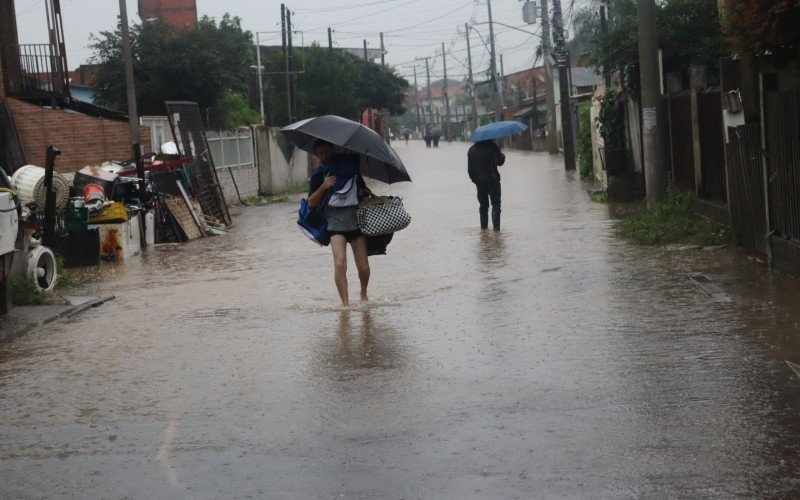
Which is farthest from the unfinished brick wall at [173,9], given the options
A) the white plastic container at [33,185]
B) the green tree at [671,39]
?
the white plastic container at [33,185]

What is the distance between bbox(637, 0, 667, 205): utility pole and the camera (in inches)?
665

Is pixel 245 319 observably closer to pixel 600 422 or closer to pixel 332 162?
pixel 332 162

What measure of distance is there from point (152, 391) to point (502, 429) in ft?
8.42

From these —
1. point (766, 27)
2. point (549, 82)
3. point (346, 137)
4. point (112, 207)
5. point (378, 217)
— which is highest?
point (549, 82)

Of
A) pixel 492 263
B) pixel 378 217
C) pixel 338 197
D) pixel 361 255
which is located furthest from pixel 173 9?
pixel 378 217

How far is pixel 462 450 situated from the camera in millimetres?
5387

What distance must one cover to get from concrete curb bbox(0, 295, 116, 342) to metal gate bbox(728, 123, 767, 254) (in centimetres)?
686

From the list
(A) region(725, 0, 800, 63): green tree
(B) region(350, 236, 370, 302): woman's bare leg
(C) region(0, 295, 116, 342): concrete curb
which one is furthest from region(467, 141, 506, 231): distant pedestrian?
(A) region(725, 0, 800, 63): green tree

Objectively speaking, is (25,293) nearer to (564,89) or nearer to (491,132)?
(491,132)

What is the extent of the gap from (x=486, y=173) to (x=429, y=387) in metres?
11.0

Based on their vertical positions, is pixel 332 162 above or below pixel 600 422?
above

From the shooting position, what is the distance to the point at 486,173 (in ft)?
57.7

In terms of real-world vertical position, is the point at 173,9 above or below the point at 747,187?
above

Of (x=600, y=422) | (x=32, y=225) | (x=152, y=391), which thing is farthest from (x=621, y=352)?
(x=32, y=225)
